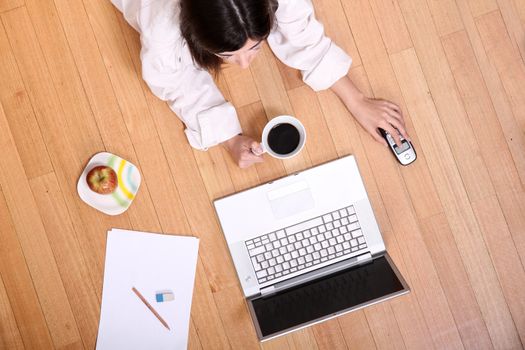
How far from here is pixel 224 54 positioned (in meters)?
0.81

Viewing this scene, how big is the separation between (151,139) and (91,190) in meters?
0.19

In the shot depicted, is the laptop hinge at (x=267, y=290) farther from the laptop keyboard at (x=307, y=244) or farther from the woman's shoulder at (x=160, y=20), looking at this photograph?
the woman's shoulder at (x=160, y=20)

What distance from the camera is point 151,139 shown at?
117 cm

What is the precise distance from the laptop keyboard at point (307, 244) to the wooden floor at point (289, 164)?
3.3 inches

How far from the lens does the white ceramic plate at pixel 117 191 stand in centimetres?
114

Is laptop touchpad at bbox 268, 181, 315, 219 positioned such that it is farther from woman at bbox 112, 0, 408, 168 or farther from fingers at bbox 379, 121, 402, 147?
fingers at bbox 379, 121, 402, 147

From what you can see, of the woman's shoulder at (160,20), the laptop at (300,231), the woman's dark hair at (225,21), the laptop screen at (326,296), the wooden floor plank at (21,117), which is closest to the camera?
the woman's dark hair at (225,21)

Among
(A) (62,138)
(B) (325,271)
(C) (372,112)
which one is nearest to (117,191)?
(A) (62,138)

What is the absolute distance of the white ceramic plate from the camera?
1145mm

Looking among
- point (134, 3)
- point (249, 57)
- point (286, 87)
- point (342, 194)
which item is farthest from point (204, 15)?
point (342, 194)

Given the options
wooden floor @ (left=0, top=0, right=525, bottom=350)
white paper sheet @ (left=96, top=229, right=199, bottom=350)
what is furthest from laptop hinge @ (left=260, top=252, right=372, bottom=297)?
white paper sheet @ (left=96, top=229, right=199, bottom=350)

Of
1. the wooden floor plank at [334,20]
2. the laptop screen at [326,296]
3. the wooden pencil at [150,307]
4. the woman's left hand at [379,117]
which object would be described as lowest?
the laptop screen at [326,296]

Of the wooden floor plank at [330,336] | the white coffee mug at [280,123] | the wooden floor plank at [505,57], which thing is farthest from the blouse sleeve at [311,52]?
the wooden floor plank at [330,336]

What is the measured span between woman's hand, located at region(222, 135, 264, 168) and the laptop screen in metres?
0.31
